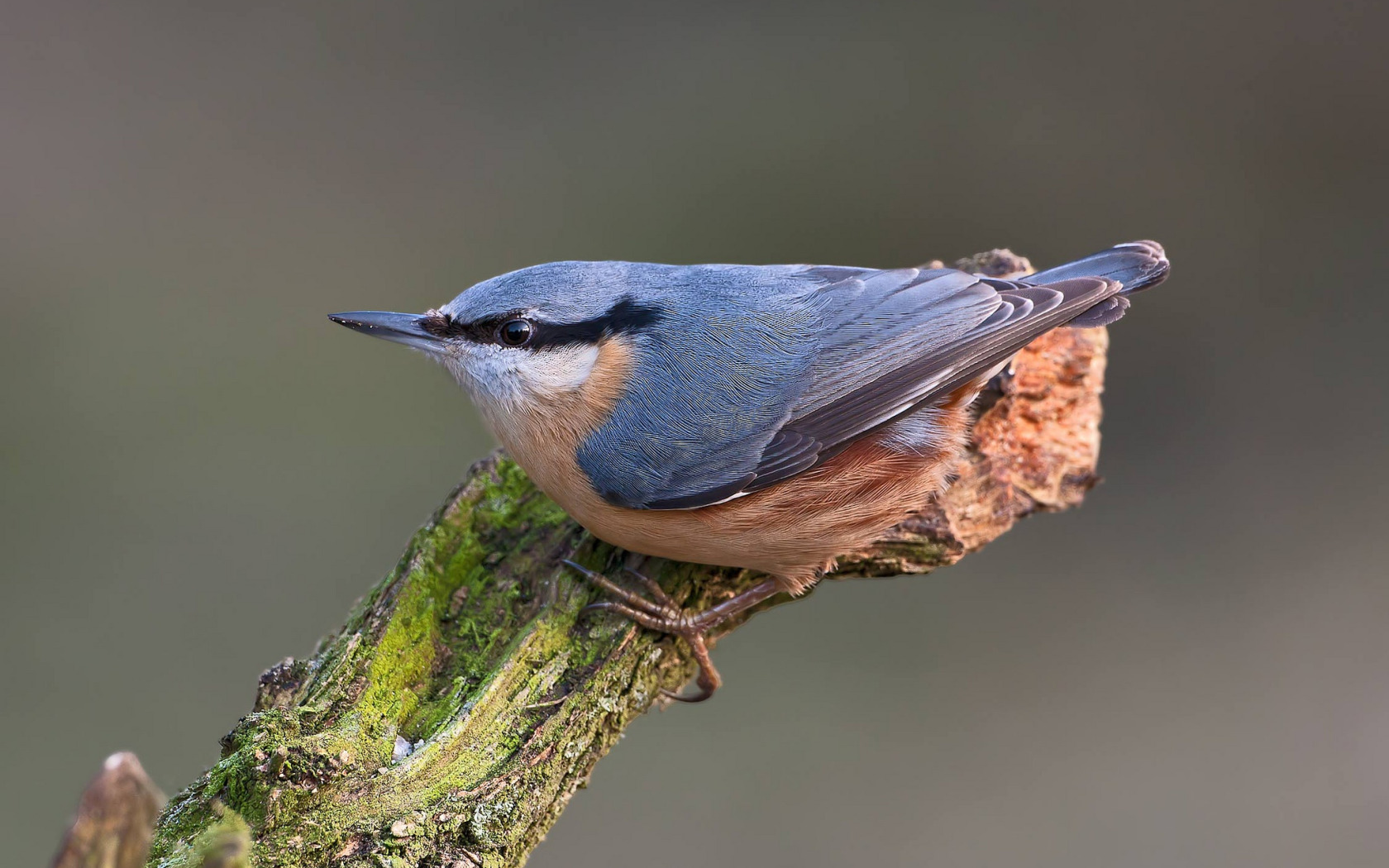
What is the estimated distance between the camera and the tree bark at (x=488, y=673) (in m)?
2.35

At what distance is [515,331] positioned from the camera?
124 inches

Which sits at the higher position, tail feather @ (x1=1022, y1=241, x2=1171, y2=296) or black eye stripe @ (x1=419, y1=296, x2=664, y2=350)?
black eye stripe @ (x1=419, y1=296, x2=664, y2=350)

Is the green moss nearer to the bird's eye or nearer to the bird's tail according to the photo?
the bird's eye

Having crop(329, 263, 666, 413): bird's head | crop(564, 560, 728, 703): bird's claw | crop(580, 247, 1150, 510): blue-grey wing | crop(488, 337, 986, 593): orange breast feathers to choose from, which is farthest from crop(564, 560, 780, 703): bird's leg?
crop(329, 263, 666, 413): bird's head

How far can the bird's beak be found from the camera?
3.17 m

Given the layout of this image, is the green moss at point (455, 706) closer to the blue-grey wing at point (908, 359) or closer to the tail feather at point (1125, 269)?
the blue-grey wing at point (908, 359)

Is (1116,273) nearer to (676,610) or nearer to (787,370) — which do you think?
(787,370)

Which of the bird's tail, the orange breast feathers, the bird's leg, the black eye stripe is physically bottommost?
the bird's leg

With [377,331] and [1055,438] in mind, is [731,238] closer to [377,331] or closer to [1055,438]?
[1055,438]

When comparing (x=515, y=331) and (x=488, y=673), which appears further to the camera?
(x=515, y=331)

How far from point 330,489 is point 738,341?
3302 millimetres

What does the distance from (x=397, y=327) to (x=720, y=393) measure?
92cm

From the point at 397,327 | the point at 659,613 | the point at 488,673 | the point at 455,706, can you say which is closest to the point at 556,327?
the point at 397,327

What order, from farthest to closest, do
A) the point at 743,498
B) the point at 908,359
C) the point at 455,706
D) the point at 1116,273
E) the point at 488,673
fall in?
the point at 1116,273 → the point at 908,359 → the point at 743,498 → the point at 488,673 → the point at 455,706
